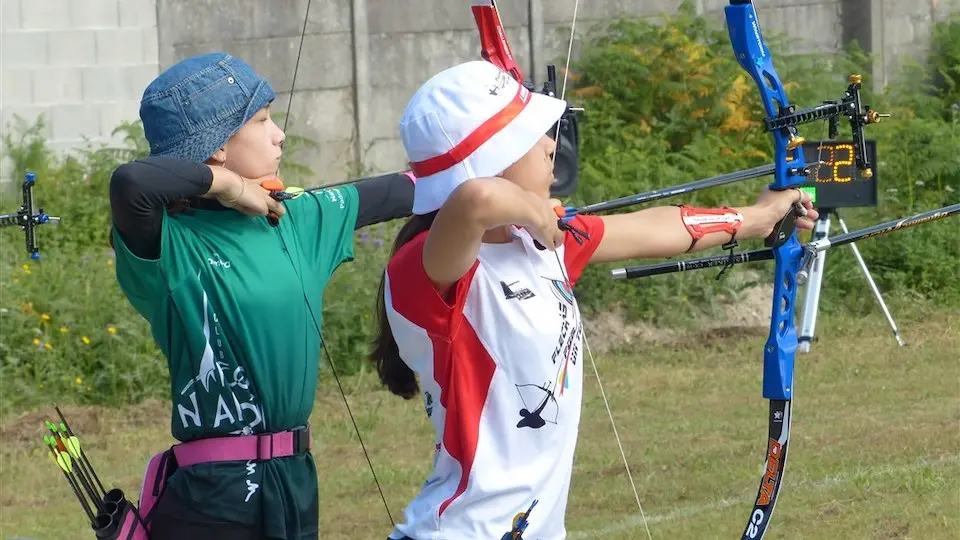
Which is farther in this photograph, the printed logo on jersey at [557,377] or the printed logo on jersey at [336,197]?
the printed logo on jersey at [336,197]

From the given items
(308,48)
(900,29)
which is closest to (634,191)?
(308,48)

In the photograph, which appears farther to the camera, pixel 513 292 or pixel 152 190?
pixel 152 190

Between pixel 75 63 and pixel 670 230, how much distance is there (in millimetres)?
6826

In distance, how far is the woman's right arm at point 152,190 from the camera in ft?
9.96

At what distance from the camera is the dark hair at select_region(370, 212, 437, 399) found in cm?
279

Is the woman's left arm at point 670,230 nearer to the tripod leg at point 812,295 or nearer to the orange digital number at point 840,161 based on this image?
the orange digital number at point 840,161

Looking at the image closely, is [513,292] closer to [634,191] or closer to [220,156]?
[220,156]

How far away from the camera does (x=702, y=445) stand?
6.38 m

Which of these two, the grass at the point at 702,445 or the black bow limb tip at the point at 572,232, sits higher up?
the black bow limb tip at the point at 572,232

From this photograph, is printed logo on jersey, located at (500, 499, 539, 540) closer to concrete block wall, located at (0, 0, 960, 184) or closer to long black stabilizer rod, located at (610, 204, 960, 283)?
long black stabilizer rod, located at (610, 204, 960, 283)

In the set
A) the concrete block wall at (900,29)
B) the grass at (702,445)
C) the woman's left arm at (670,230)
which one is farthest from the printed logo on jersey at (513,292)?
the concrete block wall at (900,29)

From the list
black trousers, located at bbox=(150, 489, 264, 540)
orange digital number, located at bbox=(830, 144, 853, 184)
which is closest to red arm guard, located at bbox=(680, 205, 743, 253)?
black trousers, located at bbox=(150, 489, 264, 540)

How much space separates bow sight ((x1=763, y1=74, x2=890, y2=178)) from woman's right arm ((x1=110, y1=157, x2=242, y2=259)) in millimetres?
1177

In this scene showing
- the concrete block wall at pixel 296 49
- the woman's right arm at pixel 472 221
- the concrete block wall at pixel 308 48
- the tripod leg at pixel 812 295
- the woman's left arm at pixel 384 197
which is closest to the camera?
the woman's right arm at pixel 472 221
